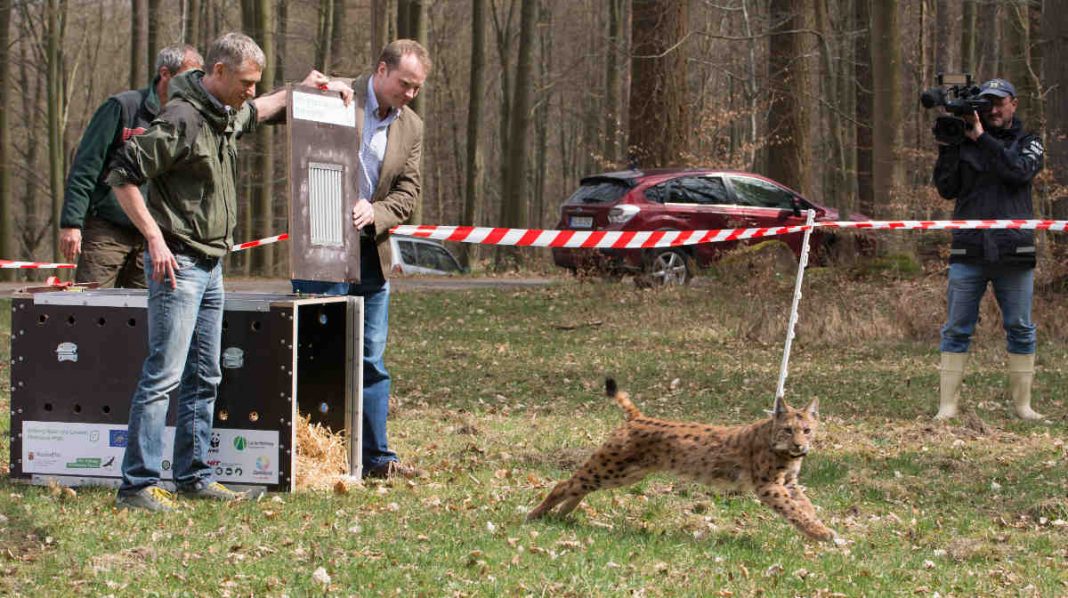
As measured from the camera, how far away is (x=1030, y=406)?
30.3 ft

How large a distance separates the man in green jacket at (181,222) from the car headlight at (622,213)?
1246 cm

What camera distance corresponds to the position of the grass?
15.6 ft

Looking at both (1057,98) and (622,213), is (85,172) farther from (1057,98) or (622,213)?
(622,213)

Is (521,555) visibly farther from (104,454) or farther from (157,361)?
(104,454)

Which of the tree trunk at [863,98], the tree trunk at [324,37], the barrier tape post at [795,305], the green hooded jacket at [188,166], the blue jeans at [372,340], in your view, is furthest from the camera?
the tree trunk at [324,37]

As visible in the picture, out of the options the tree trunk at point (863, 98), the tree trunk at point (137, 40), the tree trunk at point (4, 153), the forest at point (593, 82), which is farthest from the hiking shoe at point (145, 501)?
the tree trunk at point (137, 40)

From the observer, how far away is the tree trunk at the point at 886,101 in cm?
1778

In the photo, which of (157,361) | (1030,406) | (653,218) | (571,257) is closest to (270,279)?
(571,257)

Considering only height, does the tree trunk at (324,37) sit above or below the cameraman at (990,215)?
above

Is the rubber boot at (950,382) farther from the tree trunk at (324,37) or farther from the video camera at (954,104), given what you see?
the tree trunk at (324,37)

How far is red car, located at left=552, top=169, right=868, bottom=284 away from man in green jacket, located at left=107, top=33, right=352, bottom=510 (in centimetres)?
1228

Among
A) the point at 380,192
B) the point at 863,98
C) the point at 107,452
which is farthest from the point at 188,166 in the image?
the point at 863,98

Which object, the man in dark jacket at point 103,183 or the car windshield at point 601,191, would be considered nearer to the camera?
the man in dark jacket at point 103,183

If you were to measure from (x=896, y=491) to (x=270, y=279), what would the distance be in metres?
19.5
